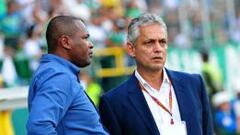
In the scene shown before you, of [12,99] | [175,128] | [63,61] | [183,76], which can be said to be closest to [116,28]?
[12,99]

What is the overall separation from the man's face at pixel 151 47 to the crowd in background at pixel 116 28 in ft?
17.1

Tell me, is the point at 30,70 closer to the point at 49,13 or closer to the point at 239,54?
the point at 49,13

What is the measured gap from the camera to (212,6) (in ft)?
59.9

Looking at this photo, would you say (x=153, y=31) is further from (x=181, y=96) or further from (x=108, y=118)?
(x=108, y=118)

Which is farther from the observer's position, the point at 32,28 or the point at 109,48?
the point at 109,48

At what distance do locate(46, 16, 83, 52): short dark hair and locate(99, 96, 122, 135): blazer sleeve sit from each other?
62 centimetres

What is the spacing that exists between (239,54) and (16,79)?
8.40 m

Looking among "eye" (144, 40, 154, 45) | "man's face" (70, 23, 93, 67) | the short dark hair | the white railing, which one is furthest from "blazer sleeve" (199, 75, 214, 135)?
the white railing

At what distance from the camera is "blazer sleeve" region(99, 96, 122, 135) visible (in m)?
4.52

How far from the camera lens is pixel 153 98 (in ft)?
15.1

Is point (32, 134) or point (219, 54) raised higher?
point (32, 134)

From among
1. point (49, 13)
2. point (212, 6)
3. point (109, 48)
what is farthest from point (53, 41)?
point (212, 6)

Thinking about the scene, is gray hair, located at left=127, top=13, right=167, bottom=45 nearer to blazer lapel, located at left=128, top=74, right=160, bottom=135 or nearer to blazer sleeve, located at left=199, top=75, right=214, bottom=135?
blazer lapel, located at left=128, top=74, right=160, bottom=135

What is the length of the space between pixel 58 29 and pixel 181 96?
3.18 feet
